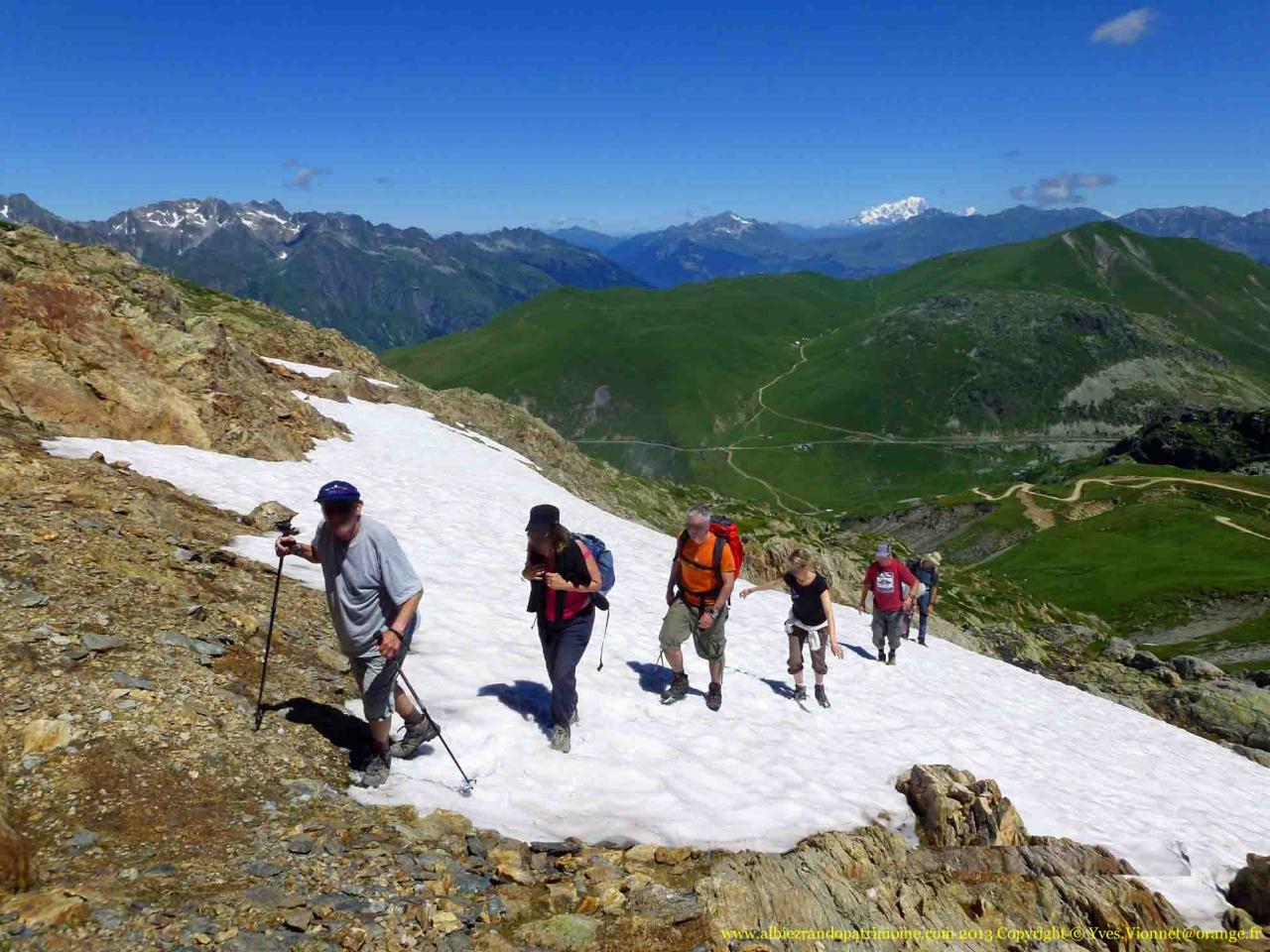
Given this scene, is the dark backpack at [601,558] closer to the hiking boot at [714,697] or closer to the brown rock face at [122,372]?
the hiking boot at [714,697]

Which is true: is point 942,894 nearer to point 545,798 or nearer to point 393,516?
point 545,798

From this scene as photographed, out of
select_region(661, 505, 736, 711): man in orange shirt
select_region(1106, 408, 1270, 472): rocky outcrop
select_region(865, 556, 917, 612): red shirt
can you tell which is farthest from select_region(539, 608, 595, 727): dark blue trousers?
select_region(1106, 408, 1270, 472): rocky outcrop

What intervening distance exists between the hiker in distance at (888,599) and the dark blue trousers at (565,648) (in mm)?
12920

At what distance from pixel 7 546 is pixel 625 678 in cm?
1015

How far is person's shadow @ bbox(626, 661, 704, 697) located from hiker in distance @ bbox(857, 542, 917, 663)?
338 inches

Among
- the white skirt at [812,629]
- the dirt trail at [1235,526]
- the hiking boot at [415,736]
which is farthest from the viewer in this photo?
the dirt trail at [1235,526]

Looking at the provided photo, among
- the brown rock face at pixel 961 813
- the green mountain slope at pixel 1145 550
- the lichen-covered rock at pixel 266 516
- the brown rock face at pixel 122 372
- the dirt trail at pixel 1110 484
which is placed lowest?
the green mountain slope at pixel 1145 550

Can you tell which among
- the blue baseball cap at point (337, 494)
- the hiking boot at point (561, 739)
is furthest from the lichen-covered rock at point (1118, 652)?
the blue baseball cap at point (337, 494)

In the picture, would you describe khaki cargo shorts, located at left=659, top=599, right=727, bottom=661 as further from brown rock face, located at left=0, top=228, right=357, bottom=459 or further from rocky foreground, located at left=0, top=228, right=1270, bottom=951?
brown rock face, located at left=0, top=228, right=357, bottom=459

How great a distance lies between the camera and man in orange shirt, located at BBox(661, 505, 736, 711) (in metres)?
12.9

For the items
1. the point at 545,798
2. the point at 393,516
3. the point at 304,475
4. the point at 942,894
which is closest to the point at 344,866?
the point at 545,798

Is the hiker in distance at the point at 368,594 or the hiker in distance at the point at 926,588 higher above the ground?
the hiker in distance at the point at 368,594

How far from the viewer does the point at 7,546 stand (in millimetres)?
10688

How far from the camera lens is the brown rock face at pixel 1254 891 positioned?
36.7 feet
